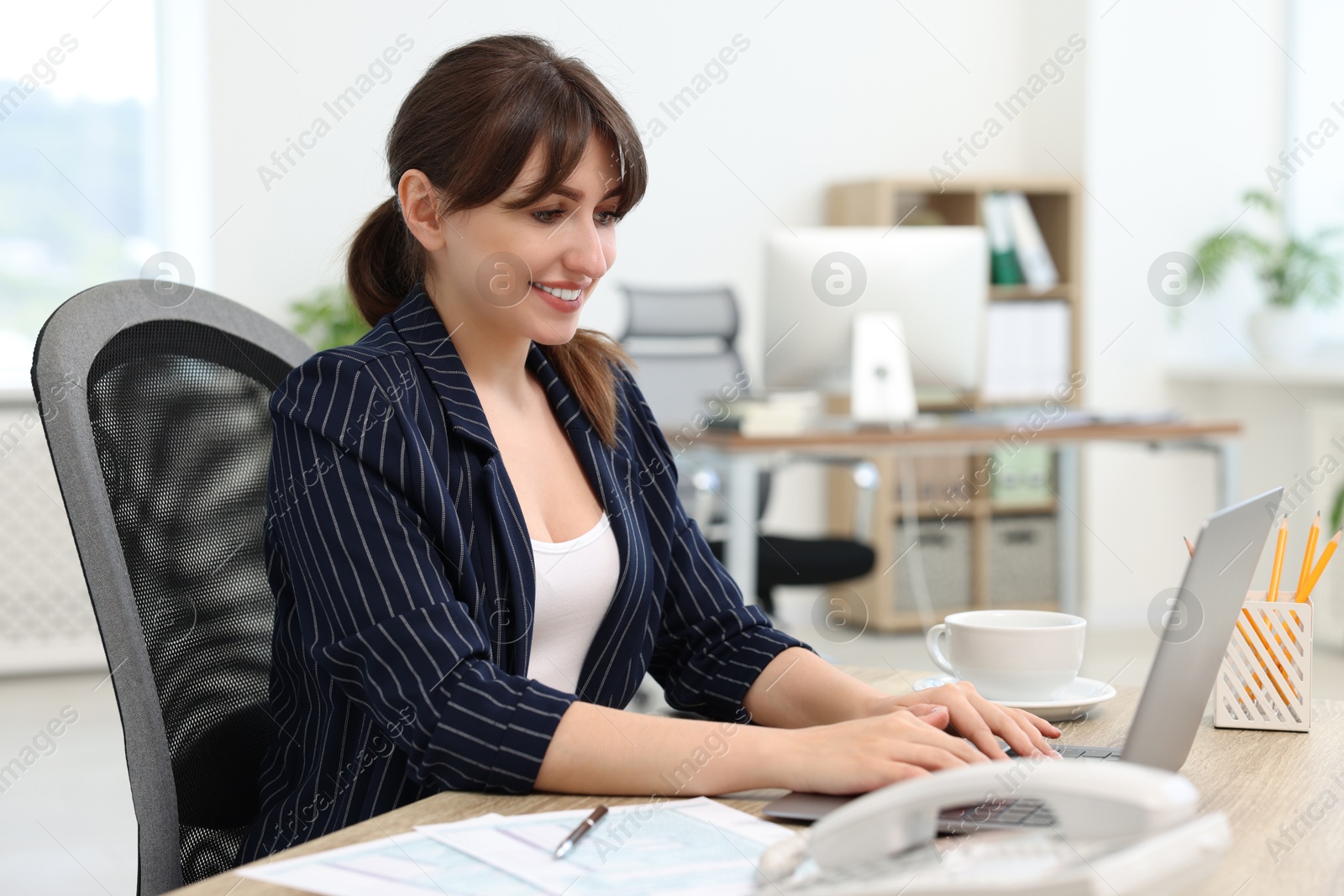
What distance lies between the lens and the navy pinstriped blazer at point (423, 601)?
3.20 feet

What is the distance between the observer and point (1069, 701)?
3.72 ft

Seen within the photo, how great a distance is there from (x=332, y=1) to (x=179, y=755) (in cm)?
358

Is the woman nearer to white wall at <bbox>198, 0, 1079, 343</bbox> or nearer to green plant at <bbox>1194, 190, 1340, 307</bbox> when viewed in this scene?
white wall at <bbox>198, 0, 1079, 343</bbox>

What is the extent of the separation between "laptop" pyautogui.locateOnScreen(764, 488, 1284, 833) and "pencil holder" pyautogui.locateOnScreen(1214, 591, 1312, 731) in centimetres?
16

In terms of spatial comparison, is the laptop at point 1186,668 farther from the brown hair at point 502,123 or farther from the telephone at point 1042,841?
the brown hair at point 502,123

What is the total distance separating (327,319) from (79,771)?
4.97ft

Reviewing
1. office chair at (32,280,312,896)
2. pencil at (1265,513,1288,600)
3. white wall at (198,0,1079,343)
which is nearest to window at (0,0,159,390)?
white wall at (198,0,1079,343)

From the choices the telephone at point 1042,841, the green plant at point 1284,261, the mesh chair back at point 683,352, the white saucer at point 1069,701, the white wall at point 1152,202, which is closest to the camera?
the telephone at point 1042,841

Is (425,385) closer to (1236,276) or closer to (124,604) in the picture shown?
(124,604)

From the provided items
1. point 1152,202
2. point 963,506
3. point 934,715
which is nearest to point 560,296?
point 934,715

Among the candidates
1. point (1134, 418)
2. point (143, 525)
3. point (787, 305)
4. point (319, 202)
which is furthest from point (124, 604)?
point (319, 202)

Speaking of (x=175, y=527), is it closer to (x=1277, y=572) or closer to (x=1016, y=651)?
(x=1016, y=651)

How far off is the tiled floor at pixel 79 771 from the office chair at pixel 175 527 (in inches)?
43.6

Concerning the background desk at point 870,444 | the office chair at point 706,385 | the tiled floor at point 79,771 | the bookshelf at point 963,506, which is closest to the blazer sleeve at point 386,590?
the tiled floor at point 79,771
